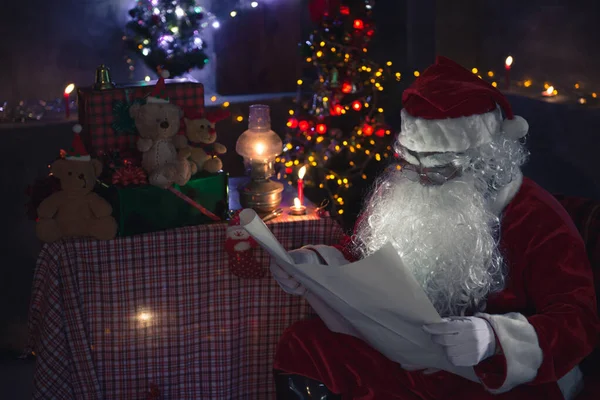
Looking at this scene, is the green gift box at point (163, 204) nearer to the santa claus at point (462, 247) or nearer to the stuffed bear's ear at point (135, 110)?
the stuffed bear's ear at point (135, 110)

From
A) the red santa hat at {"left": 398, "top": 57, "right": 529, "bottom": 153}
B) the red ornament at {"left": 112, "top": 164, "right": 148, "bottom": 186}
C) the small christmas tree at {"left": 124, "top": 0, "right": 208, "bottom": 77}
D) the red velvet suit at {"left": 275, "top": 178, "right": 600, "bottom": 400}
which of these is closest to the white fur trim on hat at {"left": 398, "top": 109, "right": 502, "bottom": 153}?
the red santa hat at {"left": 398, "top": 57, "right": 529, "bottom": 153}

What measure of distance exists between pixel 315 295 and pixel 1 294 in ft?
7.11

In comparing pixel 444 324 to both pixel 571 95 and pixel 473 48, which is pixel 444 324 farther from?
pixel 473 48

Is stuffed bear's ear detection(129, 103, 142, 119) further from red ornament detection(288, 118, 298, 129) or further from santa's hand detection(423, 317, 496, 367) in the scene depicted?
red ornament detection(288, 118, 298, 129)

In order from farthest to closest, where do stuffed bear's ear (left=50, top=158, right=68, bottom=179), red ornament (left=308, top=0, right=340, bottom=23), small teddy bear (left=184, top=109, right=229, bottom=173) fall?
red ornament (left=308, top=0, right=340, bottom=23) < small teddy bear (left=184, top=109, right=229, bottom=173) < stuffed bear's ear (left=50, top=158, right=68, bottom=179)

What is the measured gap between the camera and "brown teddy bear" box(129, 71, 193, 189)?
93.2 inches

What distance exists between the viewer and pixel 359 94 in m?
4.33

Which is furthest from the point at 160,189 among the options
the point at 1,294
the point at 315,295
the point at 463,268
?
the point at 1,294

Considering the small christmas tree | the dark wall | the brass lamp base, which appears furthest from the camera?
the small christmas tree

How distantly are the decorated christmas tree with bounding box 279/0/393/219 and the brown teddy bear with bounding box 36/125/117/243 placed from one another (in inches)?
75.3

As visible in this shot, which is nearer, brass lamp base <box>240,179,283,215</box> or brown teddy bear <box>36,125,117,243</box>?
brown teddy bear <box>36,125,117,243</box>

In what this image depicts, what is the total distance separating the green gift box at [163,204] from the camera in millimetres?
2359

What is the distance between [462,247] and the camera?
6.57 feet

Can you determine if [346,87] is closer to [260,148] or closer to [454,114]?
[260,148]
